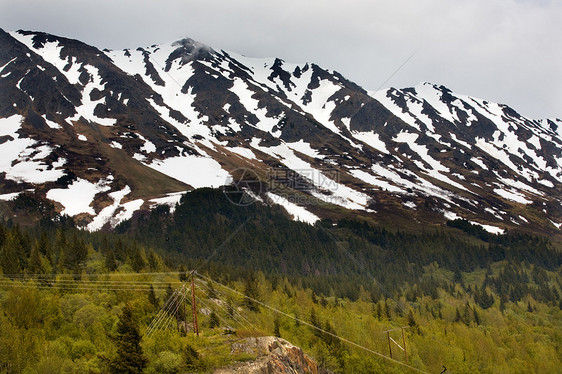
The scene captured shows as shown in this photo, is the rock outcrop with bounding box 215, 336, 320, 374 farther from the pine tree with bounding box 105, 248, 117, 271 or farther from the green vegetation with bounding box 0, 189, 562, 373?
the pine tree with bounding box 105, 248, 117, 271

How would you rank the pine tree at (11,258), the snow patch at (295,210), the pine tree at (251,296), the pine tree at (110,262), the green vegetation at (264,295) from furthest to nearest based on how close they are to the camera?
the snow patch at (295,210) < the pine tree at (110,262) < the pine tree at (251,296) < the pine tree at (11,258) < the green vegetation at (264,295)

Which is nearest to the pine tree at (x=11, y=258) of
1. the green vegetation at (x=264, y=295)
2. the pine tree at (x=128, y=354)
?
the green vegetation at (x=264, y=295)

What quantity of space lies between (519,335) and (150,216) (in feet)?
381

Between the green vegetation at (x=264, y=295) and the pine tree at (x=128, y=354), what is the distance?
113mm

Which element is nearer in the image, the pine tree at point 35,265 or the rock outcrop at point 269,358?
the rock outcrop at point 269,358

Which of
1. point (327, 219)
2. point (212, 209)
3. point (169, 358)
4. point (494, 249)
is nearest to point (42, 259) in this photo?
point (169, 358)

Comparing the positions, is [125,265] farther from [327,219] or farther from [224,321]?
[327,219]

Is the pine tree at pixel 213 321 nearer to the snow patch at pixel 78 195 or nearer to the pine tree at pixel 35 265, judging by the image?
the pine tree at pixel 35 265

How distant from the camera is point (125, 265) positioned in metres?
91.1

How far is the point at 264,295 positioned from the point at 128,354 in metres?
64.1

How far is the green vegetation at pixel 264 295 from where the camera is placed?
49875mm

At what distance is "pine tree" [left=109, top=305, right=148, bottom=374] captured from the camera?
124ft

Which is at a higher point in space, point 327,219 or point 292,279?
point 327,219

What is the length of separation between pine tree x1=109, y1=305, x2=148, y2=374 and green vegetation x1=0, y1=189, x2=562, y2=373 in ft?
0.37
